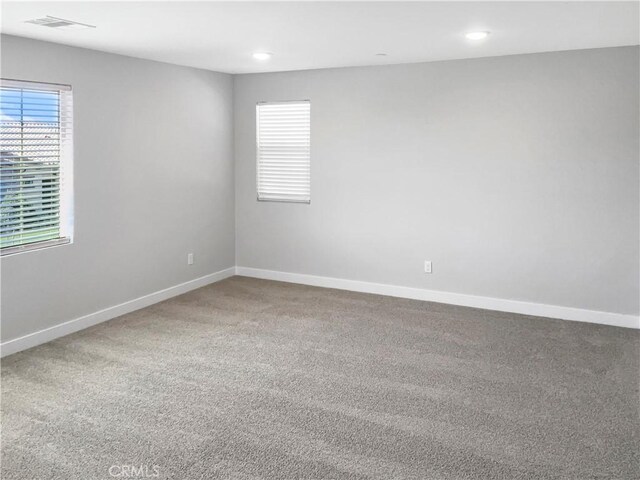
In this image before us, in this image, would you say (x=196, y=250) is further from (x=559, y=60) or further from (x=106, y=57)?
(x=559, y=60)

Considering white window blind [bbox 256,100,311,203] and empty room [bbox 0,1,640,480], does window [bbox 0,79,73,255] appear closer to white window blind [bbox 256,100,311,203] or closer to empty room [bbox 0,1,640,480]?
empty room [bbox 0,1,640,480]

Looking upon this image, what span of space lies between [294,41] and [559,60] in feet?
7.36

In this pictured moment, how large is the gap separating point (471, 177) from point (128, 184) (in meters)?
3.03

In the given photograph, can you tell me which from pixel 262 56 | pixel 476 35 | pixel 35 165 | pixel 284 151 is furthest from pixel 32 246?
pixel 476 35

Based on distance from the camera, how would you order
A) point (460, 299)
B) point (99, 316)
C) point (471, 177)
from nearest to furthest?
point (99, 316) < point (471, 177) < point (460, 299)

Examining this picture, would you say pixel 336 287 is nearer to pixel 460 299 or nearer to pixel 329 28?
pixel 460 299

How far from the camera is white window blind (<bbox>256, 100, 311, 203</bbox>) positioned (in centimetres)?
615

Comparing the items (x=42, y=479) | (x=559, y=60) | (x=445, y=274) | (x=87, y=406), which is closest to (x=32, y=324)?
(x=87, y=406)

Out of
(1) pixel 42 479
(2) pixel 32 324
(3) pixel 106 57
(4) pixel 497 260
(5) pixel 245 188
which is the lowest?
(1) pixel 42 479

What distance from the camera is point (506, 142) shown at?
5.16m

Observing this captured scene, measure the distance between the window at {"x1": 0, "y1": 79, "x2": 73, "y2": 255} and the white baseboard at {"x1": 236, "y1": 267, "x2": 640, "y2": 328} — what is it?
2.45 meters

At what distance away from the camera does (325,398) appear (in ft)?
11.6

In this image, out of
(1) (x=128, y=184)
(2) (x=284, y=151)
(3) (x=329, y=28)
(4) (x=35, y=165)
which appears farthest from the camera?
(2) (x=284, y=151)

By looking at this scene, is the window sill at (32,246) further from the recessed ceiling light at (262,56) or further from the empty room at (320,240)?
the recessed ceiling light at (262,56)
